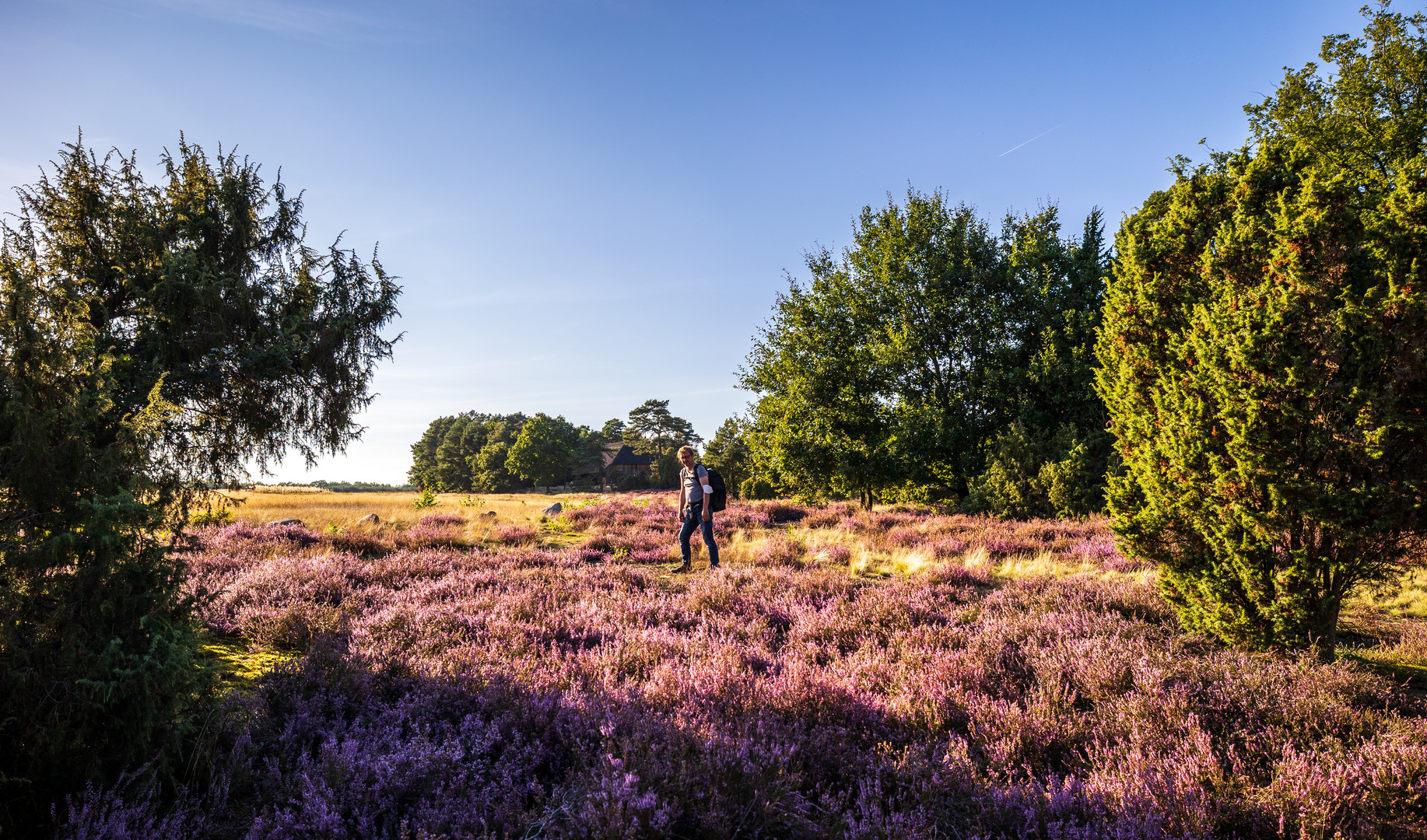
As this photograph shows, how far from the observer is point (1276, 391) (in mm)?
4270

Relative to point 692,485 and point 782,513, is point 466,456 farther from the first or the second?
point 692,485

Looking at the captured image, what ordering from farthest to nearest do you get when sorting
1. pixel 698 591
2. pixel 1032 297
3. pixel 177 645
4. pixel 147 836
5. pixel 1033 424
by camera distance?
pixel 1032 297 < pixel 1033 424 < pixel 698 591 < pixel 177 645 < pixel 147 836

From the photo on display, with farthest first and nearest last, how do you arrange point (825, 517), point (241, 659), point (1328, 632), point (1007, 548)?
point (825, 517)
point (1007, 548)
point (241, 659)
point (1328, 632)

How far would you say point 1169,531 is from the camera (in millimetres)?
5074

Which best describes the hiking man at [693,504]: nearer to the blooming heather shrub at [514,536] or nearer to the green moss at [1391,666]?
the blooming heather shrub at [514,536]

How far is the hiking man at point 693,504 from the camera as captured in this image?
29.9 ft

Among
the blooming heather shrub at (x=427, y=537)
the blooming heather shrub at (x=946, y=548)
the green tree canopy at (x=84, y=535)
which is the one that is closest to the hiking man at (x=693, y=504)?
the blooming heather shrub at (x=946, y=548)

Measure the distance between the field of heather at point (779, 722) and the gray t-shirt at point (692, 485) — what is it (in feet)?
8.71

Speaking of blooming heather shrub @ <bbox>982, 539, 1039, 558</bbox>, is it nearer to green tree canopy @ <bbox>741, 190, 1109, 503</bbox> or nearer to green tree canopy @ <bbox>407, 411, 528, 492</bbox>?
green tree canopy @ <bbox>741, 190, 1109, 503</bbox>

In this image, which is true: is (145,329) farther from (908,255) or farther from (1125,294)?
(908,255)

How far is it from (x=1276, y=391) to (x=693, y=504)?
705 cm

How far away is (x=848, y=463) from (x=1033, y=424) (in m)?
5.93

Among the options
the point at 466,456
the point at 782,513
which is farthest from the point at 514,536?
the point at 466,456

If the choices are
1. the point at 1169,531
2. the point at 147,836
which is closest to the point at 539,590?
the point at 147,836
